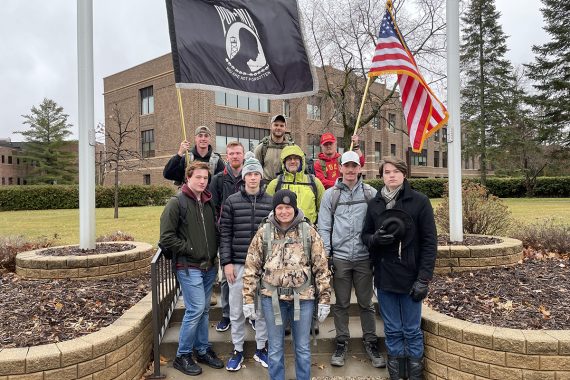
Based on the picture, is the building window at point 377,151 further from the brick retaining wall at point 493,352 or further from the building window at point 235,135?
the brick retaining wall at point 493,352

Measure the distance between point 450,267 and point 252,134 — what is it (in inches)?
1248

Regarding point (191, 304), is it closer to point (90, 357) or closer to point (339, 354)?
point (90, 357)

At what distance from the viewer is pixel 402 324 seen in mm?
3777

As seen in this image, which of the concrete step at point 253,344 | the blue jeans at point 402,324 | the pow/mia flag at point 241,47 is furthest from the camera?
the pow/mia flag at point 241,47

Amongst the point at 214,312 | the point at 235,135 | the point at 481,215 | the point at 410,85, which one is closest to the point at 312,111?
the point at 235,135

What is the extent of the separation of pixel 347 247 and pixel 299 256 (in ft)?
2.42

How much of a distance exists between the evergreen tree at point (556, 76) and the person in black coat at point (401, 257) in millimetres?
31832

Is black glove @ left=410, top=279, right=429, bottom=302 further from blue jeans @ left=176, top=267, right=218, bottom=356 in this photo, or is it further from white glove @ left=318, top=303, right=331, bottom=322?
Result: blue jeans @ left=176, top=267, right=218, bottom=356

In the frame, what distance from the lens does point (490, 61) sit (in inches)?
1417

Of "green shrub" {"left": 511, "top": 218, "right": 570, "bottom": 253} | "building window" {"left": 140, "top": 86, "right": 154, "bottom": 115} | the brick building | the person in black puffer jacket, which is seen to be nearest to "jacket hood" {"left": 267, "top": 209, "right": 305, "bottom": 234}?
the person in black puffer jacket

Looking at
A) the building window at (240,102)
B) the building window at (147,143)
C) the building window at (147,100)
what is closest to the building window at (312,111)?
the building window at (240,102)

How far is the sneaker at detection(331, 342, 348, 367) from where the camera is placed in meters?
4.09

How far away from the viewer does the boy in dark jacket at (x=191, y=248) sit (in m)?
3.82

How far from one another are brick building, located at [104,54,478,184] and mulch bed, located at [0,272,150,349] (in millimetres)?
27820
